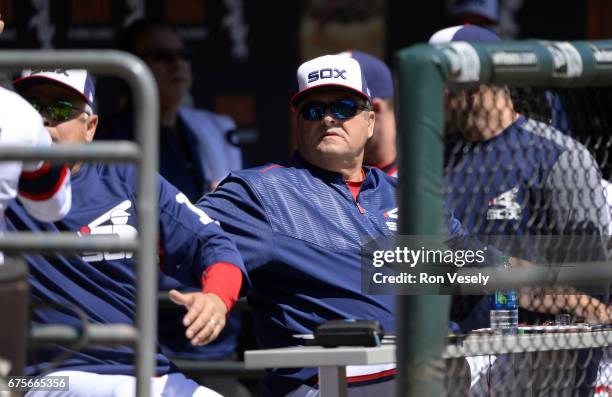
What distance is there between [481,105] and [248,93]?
3219 mm

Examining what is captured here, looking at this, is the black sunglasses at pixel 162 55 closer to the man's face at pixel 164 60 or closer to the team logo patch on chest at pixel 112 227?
the man's face at pixel 164 60

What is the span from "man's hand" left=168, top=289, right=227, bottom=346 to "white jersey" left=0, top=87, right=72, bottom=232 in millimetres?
479

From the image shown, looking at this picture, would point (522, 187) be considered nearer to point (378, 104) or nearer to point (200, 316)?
point (200, 316)

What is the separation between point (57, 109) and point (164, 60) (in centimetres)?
186

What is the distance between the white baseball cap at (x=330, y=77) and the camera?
4473mm

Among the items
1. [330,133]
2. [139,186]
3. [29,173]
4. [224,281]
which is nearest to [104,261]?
[224,281]

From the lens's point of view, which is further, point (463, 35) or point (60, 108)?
point (463, 35)

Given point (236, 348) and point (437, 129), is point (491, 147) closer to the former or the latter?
point (437, 129)

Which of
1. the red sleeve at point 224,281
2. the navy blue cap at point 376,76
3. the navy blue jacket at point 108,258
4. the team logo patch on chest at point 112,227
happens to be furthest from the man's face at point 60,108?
the navy blue cap at point 376,76

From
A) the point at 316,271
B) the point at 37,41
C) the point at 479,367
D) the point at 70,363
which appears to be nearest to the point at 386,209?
the point at 316,271

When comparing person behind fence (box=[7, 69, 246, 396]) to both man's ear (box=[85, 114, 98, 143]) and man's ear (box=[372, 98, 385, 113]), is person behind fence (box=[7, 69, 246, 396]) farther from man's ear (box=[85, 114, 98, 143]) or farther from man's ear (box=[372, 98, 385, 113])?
man's ear (box=[372, 98, 385, 113])

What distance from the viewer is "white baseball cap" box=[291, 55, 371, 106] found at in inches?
176

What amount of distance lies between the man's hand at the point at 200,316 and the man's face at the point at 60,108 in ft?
2.40

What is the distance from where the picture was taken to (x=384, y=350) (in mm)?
3314
